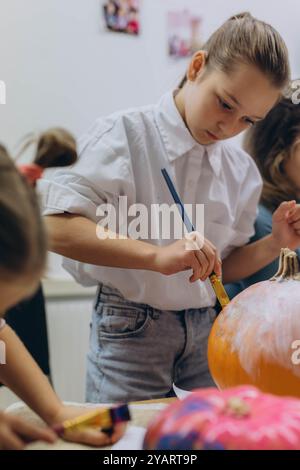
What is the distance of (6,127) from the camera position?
5.01 feet

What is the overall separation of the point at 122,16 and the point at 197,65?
80 cm

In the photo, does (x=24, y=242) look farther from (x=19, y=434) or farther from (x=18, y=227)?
(x=19, y=434)

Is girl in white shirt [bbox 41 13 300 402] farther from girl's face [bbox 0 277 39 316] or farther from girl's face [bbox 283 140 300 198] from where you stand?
girl's face [bbox 0 277 39 316]

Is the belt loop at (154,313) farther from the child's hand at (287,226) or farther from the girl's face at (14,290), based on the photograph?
the girl's face at (14,290)

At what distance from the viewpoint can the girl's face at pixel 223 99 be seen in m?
0.86

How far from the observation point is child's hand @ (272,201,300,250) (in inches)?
38.4

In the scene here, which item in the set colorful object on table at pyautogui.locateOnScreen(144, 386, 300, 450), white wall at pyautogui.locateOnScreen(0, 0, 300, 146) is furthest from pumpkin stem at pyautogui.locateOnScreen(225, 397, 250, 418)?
white wall at pyautogui.locateOnScreen(0, 0, 300, 146)

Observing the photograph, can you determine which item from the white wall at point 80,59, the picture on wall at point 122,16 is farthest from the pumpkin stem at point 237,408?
the picture on wall at point 122,16

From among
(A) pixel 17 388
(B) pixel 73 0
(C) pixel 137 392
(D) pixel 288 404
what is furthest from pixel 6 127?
(D) pixel 288 404

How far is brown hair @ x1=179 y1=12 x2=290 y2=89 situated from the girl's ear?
12 mm

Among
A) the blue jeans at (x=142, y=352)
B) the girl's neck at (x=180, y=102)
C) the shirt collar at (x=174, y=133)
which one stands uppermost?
the girl's neck at (x=180, y=102)

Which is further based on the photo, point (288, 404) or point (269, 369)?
point (269, 369)
